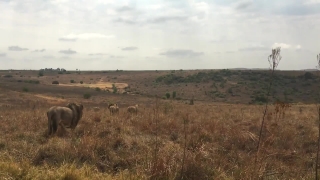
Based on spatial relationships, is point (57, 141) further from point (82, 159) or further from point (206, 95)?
point (206, 95)

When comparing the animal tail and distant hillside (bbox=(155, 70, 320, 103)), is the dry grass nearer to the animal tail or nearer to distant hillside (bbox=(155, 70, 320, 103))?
the animal tail

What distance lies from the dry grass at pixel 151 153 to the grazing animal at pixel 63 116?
34cm

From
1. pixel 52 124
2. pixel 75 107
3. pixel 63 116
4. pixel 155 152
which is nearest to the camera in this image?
pixel 155 152

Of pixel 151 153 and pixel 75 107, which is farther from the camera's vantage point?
pixel 75 107

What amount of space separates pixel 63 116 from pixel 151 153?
184 inches

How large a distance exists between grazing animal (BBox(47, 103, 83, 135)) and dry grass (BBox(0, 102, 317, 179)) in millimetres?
338

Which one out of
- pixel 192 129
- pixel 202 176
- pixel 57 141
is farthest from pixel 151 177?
pixel 192 129

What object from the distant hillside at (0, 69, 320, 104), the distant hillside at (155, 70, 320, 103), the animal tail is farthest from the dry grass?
the distant hillside at (155, 70, 320, 103)

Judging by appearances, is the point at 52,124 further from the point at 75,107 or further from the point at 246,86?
the point at 246,86

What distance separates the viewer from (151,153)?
716 centimetres

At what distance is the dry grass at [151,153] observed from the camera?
226 inches

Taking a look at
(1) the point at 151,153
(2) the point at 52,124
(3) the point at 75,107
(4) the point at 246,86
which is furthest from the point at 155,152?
(4) the point at 246,86

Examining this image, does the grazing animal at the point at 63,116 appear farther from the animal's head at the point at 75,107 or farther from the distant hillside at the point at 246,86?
the distant hillside at the point at 246,86

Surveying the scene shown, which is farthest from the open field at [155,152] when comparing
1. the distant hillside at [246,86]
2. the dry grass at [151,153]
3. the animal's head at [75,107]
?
the distant hillside at [246,86]
